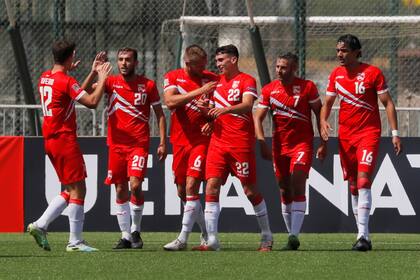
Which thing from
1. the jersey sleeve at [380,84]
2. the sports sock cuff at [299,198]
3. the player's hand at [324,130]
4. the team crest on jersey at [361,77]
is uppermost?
the team crest on jersey at [361,77]

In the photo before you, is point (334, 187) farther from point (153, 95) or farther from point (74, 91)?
point (74, 91)

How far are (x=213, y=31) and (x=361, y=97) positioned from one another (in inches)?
237

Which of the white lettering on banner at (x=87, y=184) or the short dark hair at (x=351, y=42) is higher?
the short dark hair at (x=351, y=42)

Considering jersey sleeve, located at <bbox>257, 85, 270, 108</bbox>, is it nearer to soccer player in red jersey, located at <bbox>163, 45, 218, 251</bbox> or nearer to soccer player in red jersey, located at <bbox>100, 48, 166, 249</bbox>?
soccer player in red jersey, located at <bbox>163, 45, 218, 251</bbox>

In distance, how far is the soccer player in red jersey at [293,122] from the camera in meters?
13.5

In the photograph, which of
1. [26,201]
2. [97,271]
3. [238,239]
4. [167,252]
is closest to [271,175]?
[238,239]

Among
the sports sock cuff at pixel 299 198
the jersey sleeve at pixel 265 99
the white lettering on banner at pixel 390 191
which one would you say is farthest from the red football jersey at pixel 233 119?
the white lettering on banner at pixel 390 191

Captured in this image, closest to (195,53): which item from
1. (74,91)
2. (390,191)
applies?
(74,91)

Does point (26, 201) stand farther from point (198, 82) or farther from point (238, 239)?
point (198, 82)

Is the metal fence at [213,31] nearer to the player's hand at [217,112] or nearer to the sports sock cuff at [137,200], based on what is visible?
the sports sock cuff at [137,200]

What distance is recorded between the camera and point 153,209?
1717 centimetres

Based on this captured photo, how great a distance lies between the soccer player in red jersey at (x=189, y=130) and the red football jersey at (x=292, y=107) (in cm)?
67

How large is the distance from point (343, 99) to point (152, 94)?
6.96ft

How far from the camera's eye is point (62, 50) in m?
13.0
